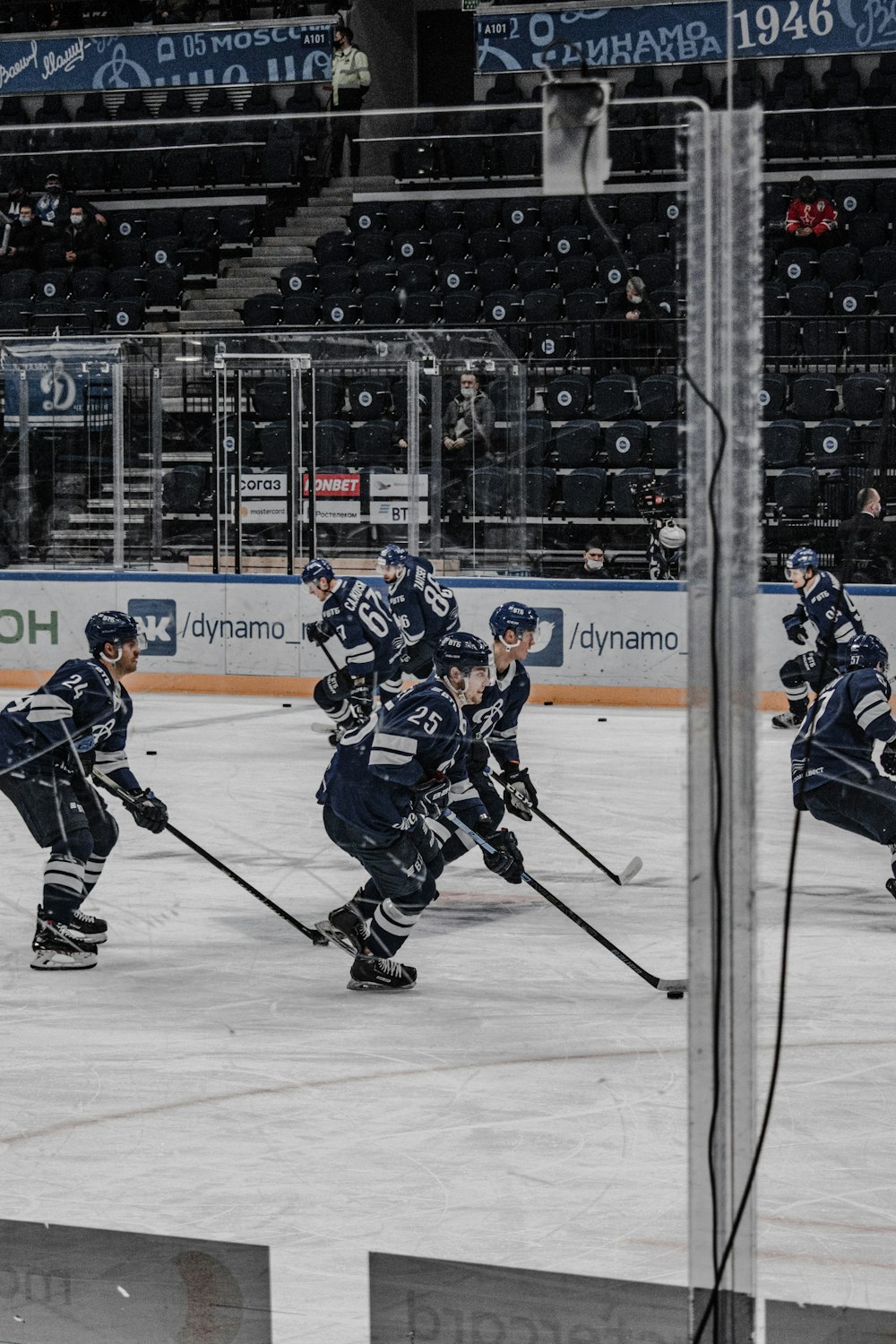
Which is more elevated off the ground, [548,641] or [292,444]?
[292,444]

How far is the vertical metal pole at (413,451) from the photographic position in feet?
19.9

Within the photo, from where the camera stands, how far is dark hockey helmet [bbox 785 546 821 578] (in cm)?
363

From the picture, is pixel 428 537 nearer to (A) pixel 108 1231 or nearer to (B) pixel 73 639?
(B) pixel 73 639

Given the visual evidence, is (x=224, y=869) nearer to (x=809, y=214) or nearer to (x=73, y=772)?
(x=73, y=772)

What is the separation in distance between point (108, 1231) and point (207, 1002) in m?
1.61


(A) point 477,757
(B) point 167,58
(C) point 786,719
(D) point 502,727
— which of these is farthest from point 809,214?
(B) point 167,58

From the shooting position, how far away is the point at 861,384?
3549 mm

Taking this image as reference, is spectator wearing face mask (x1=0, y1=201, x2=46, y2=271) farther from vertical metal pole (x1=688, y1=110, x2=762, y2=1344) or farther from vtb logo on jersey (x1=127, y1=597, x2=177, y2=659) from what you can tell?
vertical metal pole (x1=688, y1=110, x2=762, y2=1344)

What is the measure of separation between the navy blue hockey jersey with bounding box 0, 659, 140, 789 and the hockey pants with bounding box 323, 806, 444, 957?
2.08ft

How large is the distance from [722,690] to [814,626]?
129cm

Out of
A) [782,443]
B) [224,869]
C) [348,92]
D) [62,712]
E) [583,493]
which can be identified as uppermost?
[348,92]

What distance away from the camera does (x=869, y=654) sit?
15.3 ft

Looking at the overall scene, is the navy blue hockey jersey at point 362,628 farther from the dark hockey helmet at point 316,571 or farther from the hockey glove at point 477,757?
the hockey glove at point 477,757

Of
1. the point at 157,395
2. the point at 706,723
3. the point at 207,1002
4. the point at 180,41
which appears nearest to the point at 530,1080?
the point at 207,1002
